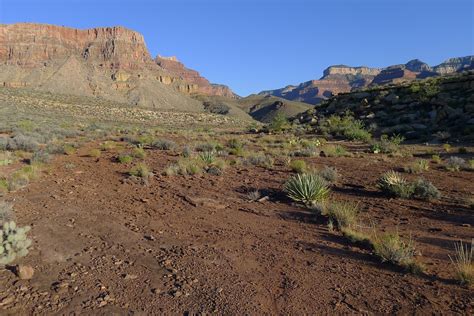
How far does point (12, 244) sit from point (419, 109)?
88.4ft

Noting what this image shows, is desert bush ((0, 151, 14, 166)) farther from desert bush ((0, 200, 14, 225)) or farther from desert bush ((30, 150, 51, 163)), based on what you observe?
desert bush ((0, 200, 14, 225))

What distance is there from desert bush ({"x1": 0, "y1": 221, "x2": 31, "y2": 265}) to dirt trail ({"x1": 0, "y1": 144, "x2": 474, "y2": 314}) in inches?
6.4

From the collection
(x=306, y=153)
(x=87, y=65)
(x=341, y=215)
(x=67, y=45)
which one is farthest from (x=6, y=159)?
(x=67, y=45)

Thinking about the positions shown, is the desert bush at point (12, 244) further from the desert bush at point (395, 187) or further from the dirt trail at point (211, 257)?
the desert bush at point (395, 187)

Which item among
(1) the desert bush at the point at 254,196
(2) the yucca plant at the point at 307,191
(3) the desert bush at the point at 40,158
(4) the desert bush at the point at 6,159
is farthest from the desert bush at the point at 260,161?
(4) the desert bush at the point at 6,159

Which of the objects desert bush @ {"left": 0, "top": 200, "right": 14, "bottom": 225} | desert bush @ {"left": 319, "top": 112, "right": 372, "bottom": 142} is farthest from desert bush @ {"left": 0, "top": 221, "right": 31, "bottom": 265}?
desert bush @ {"left": 319, "top": 112, "right": 372, "bottom": 142}

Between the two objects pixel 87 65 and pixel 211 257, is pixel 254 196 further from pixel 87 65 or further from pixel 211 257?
pixel 87 65

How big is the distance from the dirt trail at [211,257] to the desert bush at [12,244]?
0.54ft

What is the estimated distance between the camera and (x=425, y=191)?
9086 millimetres

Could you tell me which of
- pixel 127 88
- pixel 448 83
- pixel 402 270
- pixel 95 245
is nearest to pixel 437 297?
pixel 402 270

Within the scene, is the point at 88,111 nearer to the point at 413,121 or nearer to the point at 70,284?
the point at 413,121

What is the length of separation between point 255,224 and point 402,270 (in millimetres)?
2858

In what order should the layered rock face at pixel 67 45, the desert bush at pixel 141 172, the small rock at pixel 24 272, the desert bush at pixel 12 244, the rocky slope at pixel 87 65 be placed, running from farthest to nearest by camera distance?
the layered rock face at pixel 67 45 → the rocky slope at pixel 87 65 → the desert bush at pixel 141 172 → the desert bush at pixel 12 244 → the small rock at pixel 24 272

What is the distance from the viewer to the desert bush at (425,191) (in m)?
9.00
